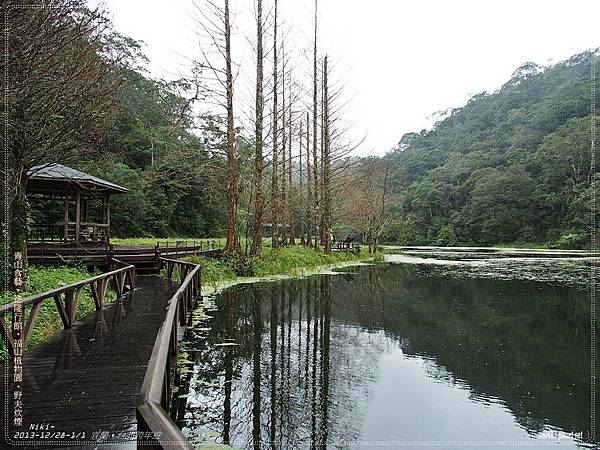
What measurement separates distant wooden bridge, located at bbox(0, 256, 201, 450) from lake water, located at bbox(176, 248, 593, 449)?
26.7 inches

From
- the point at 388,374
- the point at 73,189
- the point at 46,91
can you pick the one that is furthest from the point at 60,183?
the point at 388,374

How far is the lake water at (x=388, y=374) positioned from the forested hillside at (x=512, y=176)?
1185 inches

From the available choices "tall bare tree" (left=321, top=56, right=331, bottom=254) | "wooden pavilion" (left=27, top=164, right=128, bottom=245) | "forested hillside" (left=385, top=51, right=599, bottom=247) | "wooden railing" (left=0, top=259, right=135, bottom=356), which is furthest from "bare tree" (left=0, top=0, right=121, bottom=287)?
"forested hillside" (left=385, top=51, right=599, bottom=247)

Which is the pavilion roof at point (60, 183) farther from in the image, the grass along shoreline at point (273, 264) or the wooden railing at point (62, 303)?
the wooden railing at point (62, 303)

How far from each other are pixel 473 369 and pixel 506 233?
5144 centimetres

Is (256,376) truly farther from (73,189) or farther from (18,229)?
(73,189)

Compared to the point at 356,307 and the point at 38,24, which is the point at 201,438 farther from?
the point at 356,307

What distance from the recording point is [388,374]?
231 inches

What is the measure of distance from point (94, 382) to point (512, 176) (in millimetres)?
54777

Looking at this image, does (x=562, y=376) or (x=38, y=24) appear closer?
(x=562, y=376)

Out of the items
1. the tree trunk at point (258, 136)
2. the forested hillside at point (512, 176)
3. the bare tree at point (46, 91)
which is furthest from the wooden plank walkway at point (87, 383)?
the forested hillside at point (512, 176)

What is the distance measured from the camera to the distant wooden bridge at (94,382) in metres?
2.13

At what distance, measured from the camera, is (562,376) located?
5.68 meters

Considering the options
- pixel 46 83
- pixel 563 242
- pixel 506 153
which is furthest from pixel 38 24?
pixel 506 153
